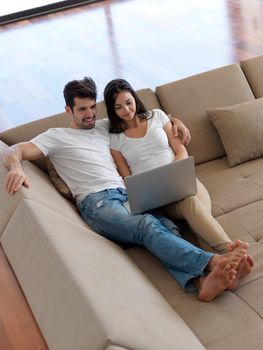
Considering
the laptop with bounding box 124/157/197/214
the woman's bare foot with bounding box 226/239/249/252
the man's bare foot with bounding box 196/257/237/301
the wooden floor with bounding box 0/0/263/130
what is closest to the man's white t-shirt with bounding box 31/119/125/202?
the laptop with bounding box 124/157/197/214

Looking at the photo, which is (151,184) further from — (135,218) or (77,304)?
(77,304)

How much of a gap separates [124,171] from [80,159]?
222mm

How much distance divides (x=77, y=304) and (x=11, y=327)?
0.27 m

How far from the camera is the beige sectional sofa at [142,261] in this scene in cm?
177

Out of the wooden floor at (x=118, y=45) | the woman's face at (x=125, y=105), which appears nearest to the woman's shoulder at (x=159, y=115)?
the woman's face at (x=125, y=105)

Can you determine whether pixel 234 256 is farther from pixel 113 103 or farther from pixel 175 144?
pixel 113 103

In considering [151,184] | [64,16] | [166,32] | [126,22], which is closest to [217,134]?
[151,184]

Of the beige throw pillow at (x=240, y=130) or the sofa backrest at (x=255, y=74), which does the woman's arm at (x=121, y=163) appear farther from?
the sofa backrest at (x=255, y=74)

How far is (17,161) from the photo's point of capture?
2.61m

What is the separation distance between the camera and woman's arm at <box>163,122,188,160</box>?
9.42 ft

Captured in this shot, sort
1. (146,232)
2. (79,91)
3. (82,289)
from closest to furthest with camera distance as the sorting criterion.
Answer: (82,289), (146,232), (79,91)

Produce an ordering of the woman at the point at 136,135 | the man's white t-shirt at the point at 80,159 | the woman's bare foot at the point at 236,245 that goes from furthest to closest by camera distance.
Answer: the woman at the point at 136,135
the man's white t-shirt at the point at 80,159
the woman's bare foot at the point at 236,245

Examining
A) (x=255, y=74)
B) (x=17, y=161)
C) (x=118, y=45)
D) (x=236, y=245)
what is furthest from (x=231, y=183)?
(x=118, y=45)

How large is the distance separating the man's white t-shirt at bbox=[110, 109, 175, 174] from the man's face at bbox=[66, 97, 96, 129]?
0.45 ft
